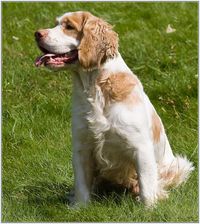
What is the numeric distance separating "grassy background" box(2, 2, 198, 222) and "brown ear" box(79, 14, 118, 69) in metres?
1.13

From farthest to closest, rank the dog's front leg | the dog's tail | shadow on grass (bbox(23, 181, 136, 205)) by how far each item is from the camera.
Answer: the dog's tail → shadow on grass (bbox(23, 181, 136, 205)) → the dog's front leg

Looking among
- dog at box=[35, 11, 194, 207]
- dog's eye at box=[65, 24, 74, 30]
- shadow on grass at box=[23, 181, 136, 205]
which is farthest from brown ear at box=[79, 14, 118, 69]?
shadow on grass at box=[23, 181, 136, 205]

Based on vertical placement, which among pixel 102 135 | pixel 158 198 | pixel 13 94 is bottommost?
pixel 13 94

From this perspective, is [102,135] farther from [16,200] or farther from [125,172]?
[16,200]

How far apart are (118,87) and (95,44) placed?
39cm

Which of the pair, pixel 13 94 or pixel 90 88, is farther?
pixel 13 94

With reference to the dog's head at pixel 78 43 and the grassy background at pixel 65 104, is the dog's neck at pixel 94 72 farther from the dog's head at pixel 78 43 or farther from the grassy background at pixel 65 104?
the grassy background at pixel 65 104

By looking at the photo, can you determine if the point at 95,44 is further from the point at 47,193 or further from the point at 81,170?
the point at 47,193

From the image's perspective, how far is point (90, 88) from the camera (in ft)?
18.8

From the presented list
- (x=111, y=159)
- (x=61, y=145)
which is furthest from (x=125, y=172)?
(x=61, y=145)

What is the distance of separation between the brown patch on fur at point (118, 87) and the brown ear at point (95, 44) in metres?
0.14

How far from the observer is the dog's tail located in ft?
20.5

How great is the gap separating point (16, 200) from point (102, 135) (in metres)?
0.98

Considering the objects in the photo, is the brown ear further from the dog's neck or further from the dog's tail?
the dog's tail
